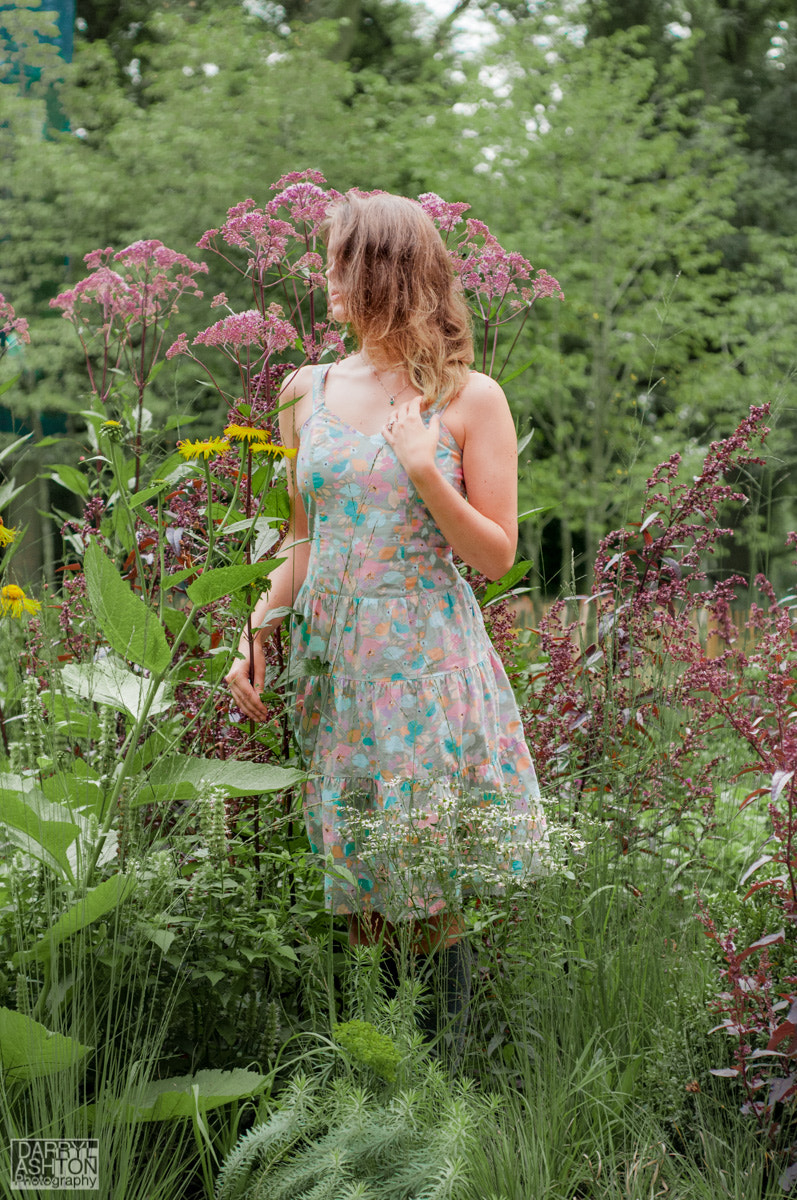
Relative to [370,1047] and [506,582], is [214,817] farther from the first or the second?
[506,582]

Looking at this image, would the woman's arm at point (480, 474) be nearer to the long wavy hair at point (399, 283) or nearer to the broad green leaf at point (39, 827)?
the long wavy hair at point (399, 283)

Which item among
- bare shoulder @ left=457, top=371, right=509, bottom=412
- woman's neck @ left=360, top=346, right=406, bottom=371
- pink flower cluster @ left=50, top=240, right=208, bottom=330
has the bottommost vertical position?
bare shoulder @ left=457, top=371, right=509, bottom=412

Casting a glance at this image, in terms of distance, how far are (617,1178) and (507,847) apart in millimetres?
500

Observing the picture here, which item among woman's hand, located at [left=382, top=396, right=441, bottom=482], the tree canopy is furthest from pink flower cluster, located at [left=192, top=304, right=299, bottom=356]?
the tree canopy

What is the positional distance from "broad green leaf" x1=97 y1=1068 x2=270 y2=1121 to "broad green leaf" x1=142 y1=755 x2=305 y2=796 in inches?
15.7

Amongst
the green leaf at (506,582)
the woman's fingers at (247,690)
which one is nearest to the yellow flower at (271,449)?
the woman's fingers at (247,690)

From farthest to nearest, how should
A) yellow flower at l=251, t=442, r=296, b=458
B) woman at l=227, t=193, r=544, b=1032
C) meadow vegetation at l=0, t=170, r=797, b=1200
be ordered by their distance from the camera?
woman at l=227, t=193, r=544, b=1032 < yellow flower at l=251, t=442, r=296, b=458 < meadow vegetation at l=0, t=170, r=797, b=1200

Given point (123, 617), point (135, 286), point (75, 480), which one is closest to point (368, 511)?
point (123, 617)

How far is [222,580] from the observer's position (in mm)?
1551

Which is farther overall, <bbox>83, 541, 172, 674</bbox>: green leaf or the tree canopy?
the tree canopy

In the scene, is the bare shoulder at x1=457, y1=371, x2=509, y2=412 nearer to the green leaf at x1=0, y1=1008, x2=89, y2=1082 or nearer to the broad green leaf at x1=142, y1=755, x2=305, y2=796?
the broad green leaf at x1=142, y1=755, x2=305, y2=796

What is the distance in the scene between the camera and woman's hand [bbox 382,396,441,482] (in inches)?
68.7

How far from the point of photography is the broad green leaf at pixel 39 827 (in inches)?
56.1

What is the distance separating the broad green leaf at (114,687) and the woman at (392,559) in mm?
220
